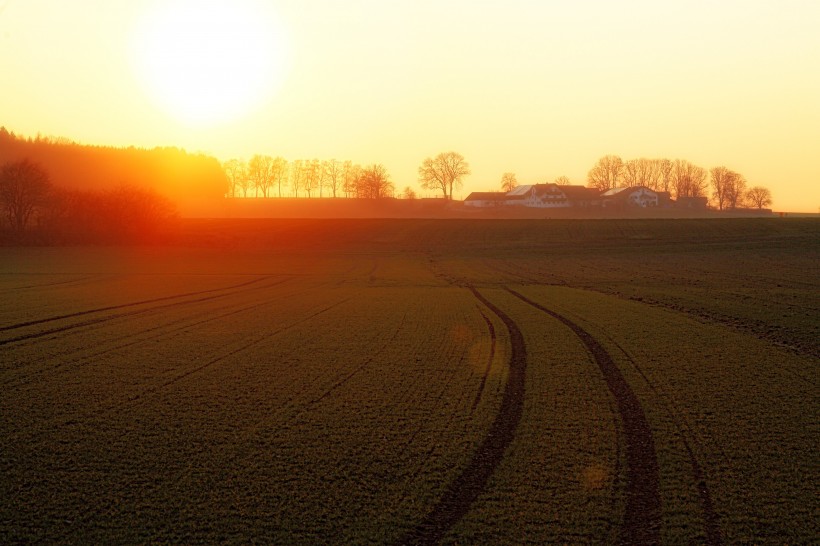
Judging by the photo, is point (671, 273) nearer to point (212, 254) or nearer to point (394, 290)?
point (394, 290)

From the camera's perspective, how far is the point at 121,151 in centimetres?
12681

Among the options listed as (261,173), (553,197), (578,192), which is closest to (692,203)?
(578,192)

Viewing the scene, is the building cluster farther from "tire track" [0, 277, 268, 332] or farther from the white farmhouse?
"tire track" [0, 277, 268, 332]

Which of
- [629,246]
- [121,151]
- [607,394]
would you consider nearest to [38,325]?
[607,394]

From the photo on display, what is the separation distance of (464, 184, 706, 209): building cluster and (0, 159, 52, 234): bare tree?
3384 inches

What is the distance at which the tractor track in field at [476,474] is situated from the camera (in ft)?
21.7

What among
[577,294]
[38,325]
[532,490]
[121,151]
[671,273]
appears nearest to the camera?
[532,490]

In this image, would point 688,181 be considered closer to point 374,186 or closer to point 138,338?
point 374,186

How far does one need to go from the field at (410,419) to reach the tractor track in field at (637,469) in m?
0.04

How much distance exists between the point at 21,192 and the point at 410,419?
6669 cm

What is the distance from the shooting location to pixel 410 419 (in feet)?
33.5

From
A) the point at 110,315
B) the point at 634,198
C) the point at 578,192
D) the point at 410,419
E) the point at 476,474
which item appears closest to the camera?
the point at 476,474

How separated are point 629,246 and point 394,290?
37.1m

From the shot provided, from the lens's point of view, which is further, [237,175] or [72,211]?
[237,175]
